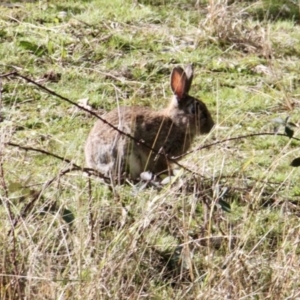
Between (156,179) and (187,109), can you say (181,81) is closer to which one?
(187,109)

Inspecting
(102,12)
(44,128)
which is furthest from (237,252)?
(102,12)

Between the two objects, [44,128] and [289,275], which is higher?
[289,275]

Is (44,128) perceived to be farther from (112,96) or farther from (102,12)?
(102,12)

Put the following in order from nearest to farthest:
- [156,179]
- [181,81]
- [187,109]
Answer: [156,179], [181,81], [187,109]

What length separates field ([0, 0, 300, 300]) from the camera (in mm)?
4422

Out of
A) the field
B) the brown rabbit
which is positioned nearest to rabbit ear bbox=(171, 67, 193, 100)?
the brown rabbit

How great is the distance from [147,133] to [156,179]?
1.39 m

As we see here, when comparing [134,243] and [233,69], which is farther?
[233,69]

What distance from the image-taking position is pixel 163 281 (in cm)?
492

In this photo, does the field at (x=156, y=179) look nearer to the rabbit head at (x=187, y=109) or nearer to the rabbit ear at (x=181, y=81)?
the rabbit head at (x=187, y=109)

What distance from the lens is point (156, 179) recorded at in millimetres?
5094

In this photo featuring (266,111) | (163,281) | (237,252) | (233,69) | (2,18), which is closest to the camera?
(237,252)

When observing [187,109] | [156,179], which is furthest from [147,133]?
[156,179]

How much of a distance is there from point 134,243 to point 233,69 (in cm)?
412
